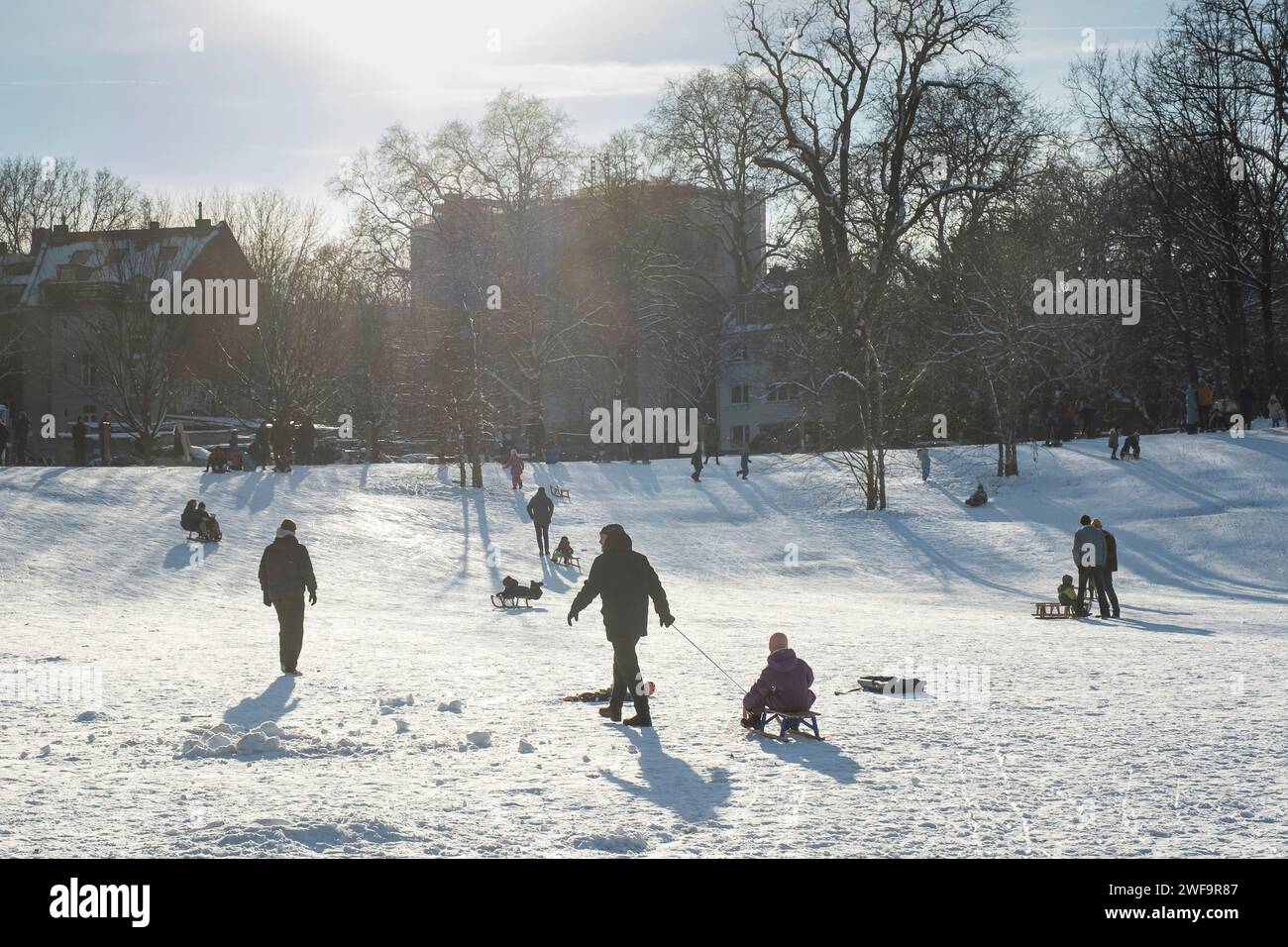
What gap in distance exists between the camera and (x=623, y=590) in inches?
429

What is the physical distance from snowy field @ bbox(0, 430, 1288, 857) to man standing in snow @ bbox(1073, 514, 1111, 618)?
92 centimetres

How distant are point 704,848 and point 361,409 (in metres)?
57.5

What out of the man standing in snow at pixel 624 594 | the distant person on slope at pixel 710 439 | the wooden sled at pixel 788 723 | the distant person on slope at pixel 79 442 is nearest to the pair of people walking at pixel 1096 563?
the wooden sled at pixel 788 723

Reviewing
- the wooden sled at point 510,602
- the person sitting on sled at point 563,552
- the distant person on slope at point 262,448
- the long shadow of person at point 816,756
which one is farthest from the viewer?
the distant person on slope at point 262,448

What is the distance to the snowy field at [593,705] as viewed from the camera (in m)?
7.57

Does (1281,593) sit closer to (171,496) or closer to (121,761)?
(121,761)

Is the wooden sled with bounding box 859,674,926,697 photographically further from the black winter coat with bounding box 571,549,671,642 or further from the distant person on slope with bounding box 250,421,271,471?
the distant person on slope with bounding box 250,421,271,471

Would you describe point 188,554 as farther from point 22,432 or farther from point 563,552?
point 22,432

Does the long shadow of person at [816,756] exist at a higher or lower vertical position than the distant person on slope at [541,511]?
lower

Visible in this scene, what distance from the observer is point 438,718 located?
Result: 449 inches

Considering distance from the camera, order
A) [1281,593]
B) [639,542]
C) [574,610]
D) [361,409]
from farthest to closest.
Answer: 1. [361,409]
2. [639,542]
3. [1281,593]
4. [574,610]

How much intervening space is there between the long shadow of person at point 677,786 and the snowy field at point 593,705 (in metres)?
0.04

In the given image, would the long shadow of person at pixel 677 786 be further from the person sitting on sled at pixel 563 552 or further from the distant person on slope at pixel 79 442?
the distant person on slope at pixel 79 442

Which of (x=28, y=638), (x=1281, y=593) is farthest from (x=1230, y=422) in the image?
(x=28, y=638)
